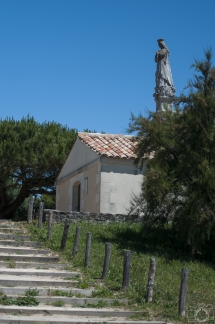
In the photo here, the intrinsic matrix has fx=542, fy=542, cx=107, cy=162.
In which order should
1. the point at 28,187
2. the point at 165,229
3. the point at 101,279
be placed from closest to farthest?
the point at 101,279, the point at 165,229, the point at 28,187

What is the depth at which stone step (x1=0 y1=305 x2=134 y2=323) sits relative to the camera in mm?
11086

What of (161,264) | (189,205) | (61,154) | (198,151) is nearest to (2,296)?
(161,264)

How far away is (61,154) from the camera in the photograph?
35406 millimetres

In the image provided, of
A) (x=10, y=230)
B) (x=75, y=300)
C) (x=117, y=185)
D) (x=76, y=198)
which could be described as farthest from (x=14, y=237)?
(x=76, y=198)

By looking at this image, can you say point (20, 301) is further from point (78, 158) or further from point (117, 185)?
point (78, 158)

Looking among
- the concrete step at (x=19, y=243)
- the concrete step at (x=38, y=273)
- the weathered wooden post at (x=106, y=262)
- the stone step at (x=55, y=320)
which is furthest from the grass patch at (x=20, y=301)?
the concrete step at (x=19, y=243)

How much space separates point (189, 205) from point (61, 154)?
58.2 feet

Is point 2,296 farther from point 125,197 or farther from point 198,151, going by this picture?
point 125,197

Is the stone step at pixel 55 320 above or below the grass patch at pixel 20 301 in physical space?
below

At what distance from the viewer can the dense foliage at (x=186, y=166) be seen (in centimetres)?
1878

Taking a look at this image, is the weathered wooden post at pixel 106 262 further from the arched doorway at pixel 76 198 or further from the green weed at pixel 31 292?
the arched doorway at pixel 76 198

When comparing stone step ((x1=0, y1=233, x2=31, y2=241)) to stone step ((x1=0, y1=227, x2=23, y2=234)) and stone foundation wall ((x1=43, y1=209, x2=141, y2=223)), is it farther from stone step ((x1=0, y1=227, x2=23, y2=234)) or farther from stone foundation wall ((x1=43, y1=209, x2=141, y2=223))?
stone foundation wall ((x1=43, y1=209, x2=141, y2=223))

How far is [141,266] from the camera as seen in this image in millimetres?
16031

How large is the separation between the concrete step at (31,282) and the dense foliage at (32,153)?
21246 mm
